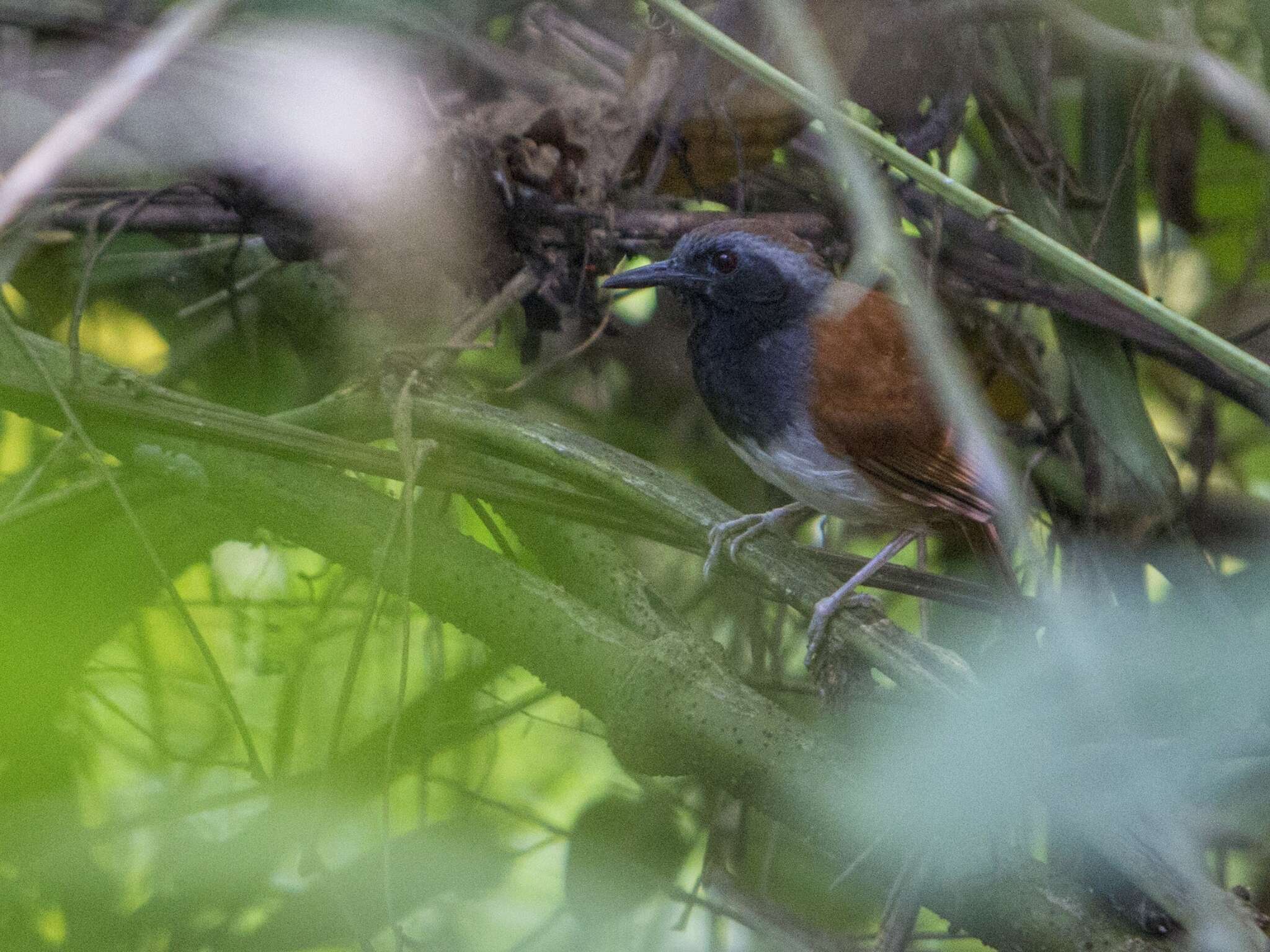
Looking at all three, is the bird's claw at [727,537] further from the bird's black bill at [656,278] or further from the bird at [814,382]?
the bird's black bill at [656,278]

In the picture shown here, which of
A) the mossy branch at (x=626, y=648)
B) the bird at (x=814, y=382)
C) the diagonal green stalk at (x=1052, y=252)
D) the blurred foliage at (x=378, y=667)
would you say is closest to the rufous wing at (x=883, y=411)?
the bird at (x=814, y=382)

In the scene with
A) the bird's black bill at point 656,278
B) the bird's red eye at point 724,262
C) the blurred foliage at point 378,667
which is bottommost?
the blurred foliage at point 378,667

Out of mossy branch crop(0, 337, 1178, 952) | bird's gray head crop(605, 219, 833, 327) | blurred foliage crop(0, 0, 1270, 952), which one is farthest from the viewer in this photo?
bird's gray head crop(605, 219, 833, 327)

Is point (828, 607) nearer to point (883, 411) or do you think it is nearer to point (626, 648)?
point (626, 648)

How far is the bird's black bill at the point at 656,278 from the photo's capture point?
7.51 ft

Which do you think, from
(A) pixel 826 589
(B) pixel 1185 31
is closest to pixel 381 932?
(A) pixel 826 589

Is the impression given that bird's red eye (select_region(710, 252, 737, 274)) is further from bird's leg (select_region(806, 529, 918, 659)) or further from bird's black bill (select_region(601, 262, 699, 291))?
bird's leg (select_region(806, 529, 918, 659))

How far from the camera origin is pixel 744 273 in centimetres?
234

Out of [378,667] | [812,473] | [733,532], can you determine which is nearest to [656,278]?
[812,473]

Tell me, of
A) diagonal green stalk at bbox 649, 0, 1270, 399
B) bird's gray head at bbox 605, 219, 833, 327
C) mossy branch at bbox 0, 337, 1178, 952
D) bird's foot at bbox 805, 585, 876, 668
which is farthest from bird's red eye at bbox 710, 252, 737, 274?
diagonal green stalk at bbox 649, 0, 1270, 399

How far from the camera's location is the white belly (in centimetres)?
222

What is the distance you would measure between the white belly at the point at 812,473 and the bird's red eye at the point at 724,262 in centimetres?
33

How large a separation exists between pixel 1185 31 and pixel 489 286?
1.37 metres

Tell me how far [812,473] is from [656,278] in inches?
18.6
